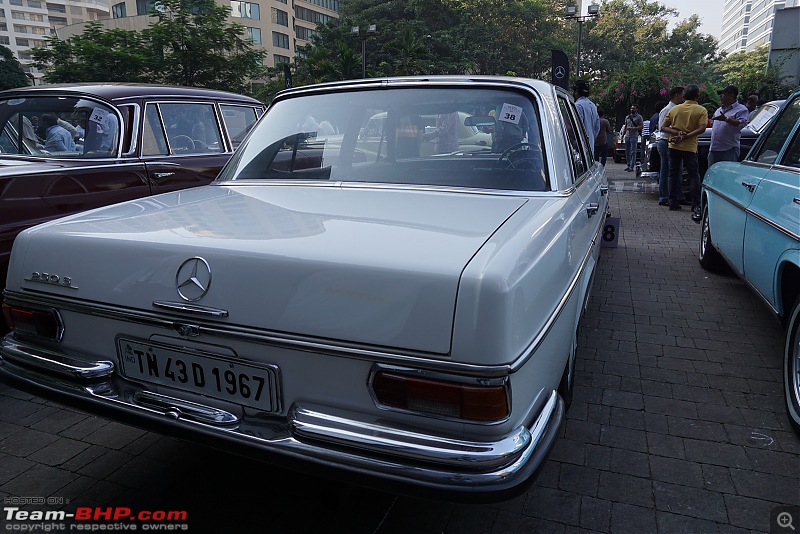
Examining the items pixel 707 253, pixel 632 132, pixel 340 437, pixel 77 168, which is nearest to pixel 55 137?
pixel 77 168

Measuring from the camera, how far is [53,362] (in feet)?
6.92

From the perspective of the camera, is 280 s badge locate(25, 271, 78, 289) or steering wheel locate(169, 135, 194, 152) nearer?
280 s badge locate(25, 271, 78, 289)

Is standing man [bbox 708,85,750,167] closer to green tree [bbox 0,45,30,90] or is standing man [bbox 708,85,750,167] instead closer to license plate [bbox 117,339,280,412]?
license plate [bbox 117,339,280,412]

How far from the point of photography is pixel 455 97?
2803mm

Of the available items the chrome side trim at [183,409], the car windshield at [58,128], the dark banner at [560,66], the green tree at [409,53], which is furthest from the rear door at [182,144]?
the green tree at [409,53]

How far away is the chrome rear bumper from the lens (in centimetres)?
156

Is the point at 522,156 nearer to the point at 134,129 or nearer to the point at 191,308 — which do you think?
the point at 191,308

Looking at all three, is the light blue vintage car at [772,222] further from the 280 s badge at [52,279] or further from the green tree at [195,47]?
the green tree at [195,47]

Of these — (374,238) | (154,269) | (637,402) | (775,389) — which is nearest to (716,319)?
(775,389)

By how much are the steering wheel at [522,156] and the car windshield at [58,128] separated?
349 centimetres

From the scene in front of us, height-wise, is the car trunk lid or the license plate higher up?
the car trunk lid

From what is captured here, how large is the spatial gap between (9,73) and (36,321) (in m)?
44.1

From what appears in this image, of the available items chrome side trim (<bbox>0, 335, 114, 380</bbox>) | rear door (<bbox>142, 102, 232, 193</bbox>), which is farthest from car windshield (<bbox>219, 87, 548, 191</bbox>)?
rear door (<bbox>142, 102, 232, 193</bbox>)

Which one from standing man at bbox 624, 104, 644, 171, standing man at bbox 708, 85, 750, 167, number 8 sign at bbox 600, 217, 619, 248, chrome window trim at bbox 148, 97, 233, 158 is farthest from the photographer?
standing man at bbox 624, 104, 644, 171
